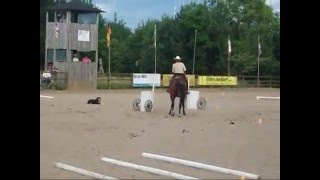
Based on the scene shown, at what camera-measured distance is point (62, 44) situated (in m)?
24.2

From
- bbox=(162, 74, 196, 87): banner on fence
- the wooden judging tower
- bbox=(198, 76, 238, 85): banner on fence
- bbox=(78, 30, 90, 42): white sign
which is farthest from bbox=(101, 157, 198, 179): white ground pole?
bbox=(198, 76, 238, 85): banner on fence

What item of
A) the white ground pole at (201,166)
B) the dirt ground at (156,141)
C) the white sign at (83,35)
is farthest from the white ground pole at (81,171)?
the white sign at (83,35)

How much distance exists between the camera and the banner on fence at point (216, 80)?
2691cm

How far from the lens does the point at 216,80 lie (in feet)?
90.7

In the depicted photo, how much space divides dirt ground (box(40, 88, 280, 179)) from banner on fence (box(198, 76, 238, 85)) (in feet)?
50.3

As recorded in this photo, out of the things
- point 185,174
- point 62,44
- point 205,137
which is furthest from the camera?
point 62,44

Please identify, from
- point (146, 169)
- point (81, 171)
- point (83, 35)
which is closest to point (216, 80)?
point (83, 35)

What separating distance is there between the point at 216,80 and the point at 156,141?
2069 cm

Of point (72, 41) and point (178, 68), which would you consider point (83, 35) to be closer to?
point (72, 41)
